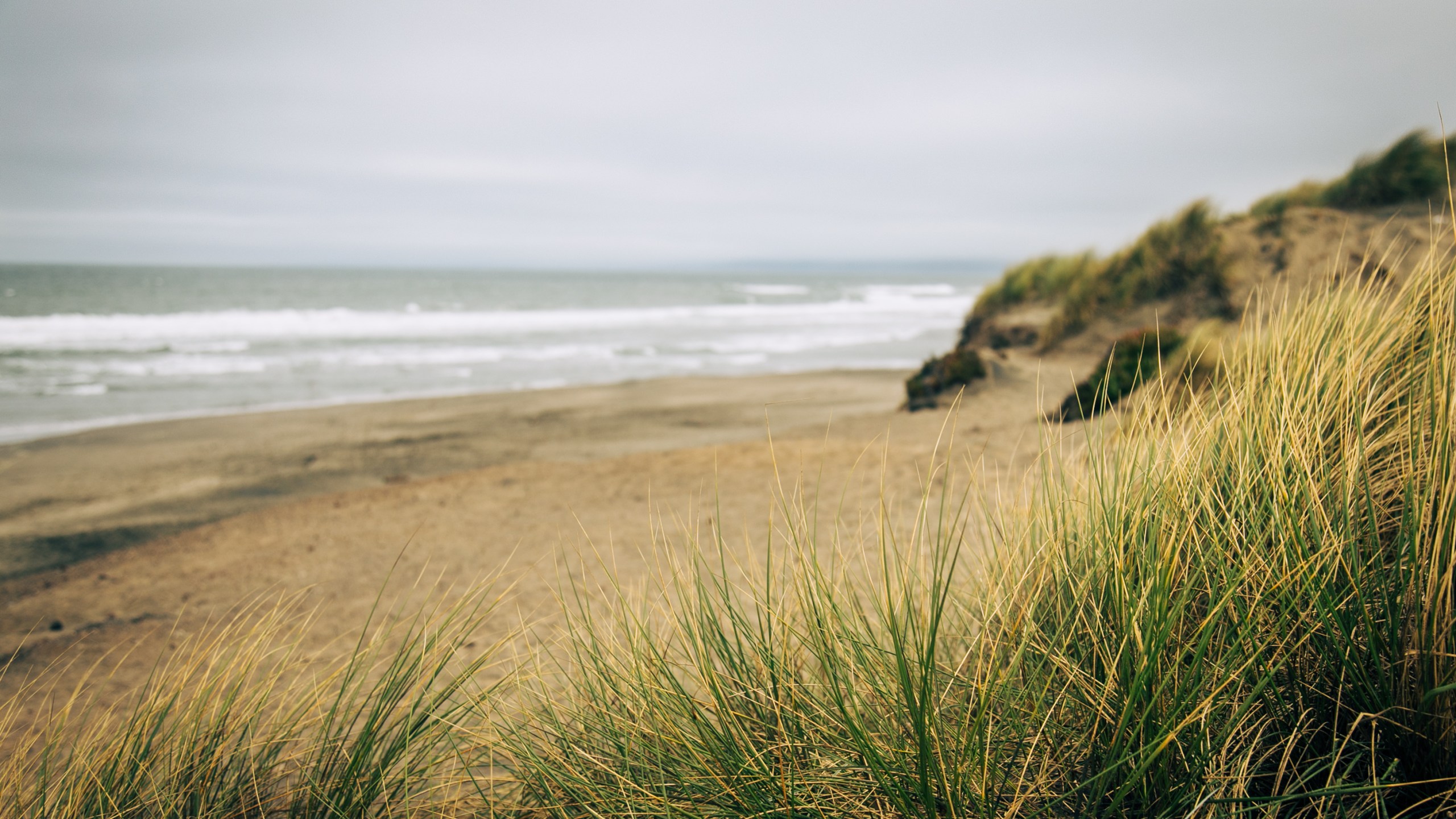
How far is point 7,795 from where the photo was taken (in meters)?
1.98

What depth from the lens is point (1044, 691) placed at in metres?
1.51

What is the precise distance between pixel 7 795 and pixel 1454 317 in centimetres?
465

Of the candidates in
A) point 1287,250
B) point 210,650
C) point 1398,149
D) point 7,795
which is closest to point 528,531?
point 210,650

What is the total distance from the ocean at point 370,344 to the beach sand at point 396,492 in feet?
10.6

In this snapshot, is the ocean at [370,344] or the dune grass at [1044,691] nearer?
the dune grass at [1044,691]

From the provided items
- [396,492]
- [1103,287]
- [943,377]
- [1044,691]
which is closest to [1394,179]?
[1103,287]

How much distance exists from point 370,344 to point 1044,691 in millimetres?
26148

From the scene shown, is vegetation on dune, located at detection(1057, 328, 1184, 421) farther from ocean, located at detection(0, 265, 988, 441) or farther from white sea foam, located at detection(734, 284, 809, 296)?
white sea foam, located at detection(734, 284, 809, 296)

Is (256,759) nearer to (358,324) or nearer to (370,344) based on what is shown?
(370,344)

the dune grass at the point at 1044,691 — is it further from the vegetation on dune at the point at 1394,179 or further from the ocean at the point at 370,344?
the ocean at the point at 370,344

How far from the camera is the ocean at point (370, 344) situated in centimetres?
1494

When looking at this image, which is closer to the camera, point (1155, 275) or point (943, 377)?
point (943, 377)

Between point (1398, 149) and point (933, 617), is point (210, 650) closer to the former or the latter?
point (933, 617)

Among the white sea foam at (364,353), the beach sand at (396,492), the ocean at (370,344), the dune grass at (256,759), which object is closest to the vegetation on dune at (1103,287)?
the beach sand at (396,492)
